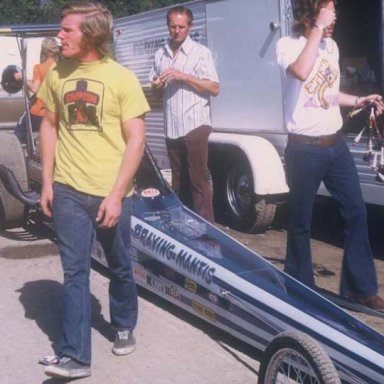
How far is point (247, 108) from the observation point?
7.97m

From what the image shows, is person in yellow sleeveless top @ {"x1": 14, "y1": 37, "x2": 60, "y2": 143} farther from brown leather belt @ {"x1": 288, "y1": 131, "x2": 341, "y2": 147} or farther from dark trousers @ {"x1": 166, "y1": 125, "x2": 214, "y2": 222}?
brown leather belt @ {"x1": 288, "y1": 131, "x2": 341, "y2": 147}

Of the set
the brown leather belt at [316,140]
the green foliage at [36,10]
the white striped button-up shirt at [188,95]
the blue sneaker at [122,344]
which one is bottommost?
the blue sneaker at [122,344]

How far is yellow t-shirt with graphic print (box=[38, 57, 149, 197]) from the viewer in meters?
4.17

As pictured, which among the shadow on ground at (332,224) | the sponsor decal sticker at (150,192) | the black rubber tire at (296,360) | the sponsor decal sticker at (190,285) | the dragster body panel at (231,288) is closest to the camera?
the black rubber tire at (296,360)

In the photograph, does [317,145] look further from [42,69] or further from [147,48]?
[147,48]

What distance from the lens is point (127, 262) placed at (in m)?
4.50

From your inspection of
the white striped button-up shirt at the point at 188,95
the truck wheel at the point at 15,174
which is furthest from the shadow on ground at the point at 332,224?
the truck wheel at the point at 15,174

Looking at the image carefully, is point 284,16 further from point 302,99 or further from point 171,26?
point 302,99

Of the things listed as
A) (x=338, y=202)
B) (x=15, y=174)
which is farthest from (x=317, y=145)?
(x=15, y=174)

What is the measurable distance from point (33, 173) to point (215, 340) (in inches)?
129

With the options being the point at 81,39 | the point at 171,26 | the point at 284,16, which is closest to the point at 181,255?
the point at 81,39

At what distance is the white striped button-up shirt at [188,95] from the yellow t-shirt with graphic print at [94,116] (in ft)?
8.78

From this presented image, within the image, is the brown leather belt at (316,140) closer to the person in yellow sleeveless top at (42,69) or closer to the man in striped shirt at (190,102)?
the man in striped shirt at (190,102)

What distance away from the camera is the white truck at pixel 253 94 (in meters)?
7.50
